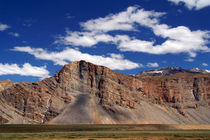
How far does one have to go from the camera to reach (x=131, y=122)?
15512 centimetres

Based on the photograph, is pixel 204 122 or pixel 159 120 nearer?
pixel 159 120

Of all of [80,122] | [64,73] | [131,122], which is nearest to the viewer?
[80,122]

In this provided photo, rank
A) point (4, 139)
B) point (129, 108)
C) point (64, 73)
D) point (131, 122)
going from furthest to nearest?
1. point (64, 73)
2. point (129, 108)
3. point (131, 122)
4. point (4, 139)

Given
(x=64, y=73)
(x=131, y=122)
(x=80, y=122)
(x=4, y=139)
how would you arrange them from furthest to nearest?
(x=64, y=73)
(x=131, y=122)
(x=80, y=122)
(x=4, y=139)

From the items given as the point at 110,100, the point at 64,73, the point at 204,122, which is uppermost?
the point at 64,73

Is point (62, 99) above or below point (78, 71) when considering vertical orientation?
below

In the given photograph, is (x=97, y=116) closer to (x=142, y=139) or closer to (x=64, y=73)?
(x=64, y=73)

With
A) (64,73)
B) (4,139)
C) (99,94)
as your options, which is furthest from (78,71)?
(4,139)

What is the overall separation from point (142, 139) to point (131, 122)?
98.5 m

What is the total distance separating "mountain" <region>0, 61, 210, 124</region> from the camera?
15038 cm

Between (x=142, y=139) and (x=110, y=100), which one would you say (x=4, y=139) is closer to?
(x=142, y=139)

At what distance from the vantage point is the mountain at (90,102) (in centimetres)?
15038

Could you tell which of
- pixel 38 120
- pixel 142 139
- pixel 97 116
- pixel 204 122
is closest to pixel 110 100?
pixel 97 116

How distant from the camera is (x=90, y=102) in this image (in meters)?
166
